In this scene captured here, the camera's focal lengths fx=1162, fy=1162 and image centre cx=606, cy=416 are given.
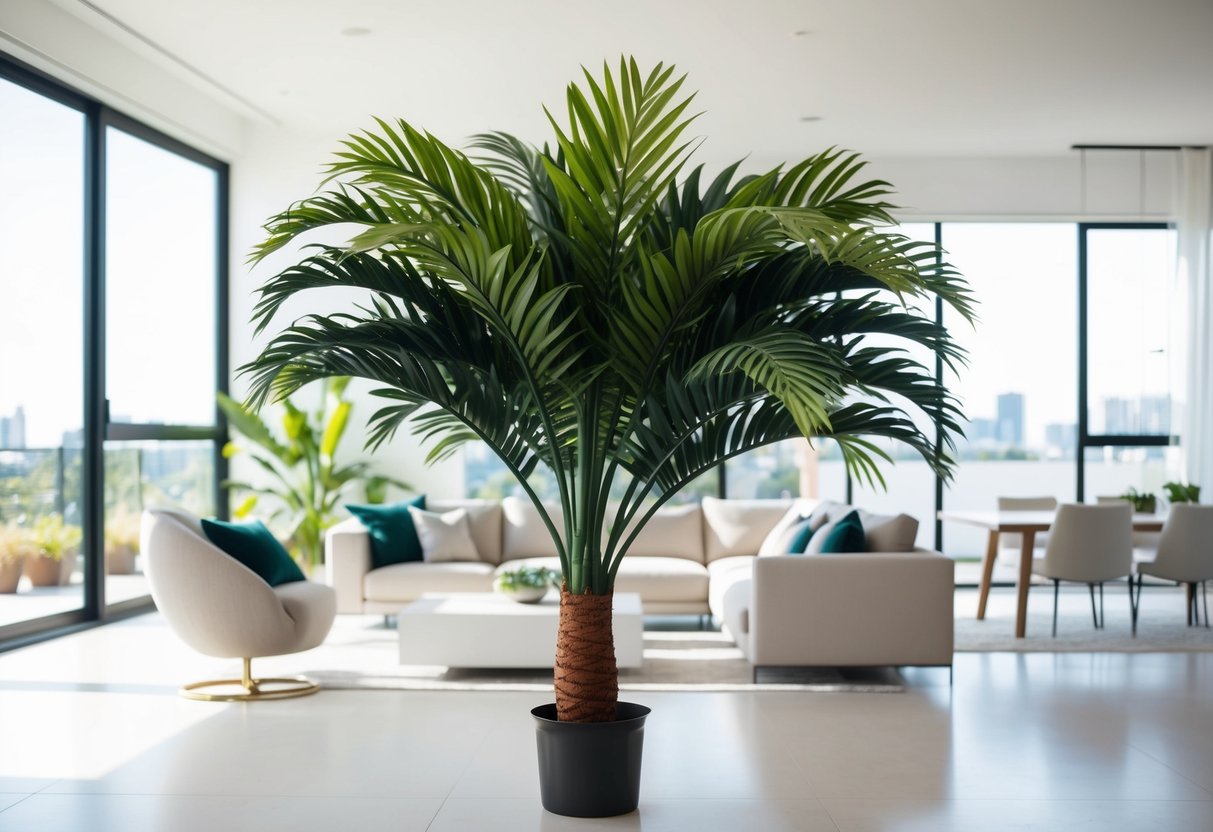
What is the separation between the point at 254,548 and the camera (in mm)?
5242

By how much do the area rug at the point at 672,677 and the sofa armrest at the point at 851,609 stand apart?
0.14m

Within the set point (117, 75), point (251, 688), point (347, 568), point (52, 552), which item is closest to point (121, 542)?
point (52, 552)

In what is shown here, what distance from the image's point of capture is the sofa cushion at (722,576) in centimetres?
609

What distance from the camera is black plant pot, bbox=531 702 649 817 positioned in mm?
3258

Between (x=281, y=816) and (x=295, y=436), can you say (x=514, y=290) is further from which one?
(x=295, y=436)

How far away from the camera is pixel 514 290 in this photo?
2980mm

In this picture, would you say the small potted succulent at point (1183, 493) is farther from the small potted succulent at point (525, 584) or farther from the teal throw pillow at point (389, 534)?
the teal throw pillow at point (389, 534)

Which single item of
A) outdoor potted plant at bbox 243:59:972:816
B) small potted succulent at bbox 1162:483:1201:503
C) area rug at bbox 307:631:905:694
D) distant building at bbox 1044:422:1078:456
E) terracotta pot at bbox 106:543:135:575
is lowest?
area rug at bbox 307:631:905:694

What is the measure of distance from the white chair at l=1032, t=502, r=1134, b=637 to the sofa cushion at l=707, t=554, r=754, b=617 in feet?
5.54

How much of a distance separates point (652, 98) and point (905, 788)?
7.41ft

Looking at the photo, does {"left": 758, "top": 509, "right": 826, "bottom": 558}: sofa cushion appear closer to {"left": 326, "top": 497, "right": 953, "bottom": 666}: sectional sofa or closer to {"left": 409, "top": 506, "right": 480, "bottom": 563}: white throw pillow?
{"left": 326, "top": 497, "right": 953, "bottom": 666}: sectional sofa

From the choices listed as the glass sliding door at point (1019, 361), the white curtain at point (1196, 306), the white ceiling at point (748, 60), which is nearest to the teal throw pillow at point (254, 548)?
the white ceiling at point (748, 60)

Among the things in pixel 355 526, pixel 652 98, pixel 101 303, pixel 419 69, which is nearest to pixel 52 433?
pixel 101 303

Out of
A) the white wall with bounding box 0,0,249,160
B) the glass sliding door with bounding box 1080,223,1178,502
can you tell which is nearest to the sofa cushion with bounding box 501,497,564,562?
the white wall with bounding box 0,0,249,160
